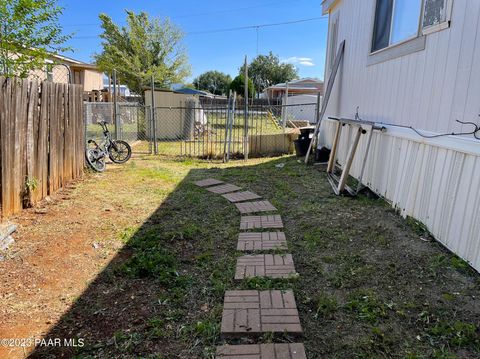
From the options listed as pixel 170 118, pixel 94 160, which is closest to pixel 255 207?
pixel 94 160

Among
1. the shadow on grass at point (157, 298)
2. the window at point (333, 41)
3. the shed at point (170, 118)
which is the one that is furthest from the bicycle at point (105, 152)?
the window at point (333, 41)

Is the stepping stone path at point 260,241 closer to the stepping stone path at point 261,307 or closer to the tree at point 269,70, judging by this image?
the stepping stone path at point 261,307

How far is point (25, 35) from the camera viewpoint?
530 centimetres

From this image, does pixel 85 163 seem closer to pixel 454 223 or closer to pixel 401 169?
pixel 401 169

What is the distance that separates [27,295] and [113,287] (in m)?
0.60

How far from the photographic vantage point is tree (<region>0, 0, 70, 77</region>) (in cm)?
499

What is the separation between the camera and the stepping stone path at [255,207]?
470 cm

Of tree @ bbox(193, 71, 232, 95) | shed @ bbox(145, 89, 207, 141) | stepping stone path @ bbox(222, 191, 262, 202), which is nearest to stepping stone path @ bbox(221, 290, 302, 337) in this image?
stepping stone path @ bbox(222, 191, 262, 202)

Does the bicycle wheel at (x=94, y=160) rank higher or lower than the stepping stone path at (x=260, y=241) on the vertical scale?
higher

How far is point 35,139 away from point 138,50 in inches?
835

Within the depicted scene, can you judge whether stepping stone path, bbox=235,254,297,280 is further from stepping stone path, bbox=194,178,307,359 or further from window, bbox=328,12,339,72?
window, bbox=328,12,339,72

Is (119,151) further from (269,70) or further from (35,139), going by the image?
(269,70)

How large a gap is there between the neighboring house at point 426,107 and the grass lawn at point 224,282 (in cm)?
30

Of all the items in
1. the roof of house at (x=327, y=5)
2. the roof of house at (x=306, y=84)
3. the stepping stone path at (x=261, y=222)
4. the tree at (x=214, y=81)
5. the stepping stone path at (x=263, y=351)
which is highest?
the tree at (x=214, y=81)
